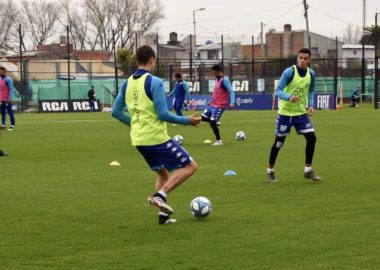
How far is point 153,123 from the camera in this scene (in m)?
8.35

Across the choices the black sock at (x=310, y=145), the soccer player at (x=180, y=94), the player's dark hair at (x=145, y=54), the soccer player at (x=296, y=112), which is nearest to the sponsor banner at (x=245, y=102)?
the soccer player at (x=180, y=94)

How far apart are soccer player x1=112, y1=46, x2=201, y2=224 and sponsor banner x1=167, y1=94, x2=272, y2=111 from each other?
123 feet

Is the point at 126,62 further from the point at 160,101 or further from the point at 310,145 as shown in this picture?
the point at 160,101

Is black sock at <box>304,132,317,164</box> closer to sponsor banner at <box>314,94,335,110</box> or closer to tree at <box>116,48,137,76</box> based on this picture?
sponsor banner at <box>314,94,335,110</box>

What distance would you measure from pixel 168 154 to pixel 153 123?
0.37m

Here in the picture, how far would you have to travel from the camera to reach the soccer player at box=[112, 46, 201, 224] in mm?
8203

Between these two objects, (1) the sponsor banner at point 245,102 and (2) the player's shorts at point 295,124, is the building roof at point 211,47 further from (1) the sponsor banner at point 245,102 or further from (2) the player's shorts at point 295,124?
(2) the player's shorts at point 295,124

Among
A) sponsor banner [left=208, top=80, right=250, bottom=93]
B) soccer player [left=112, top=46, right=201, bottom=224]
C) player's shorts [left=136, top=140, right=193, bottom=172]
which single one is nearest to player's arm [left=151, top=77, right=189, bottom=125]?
soccer player [left=112, top=46, right=201, bottom=224]

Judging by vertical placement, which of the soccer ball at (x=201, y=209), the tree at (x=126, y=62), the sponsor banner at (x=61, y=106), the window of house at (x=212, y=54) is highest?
the window of house at (x=212, y=54)

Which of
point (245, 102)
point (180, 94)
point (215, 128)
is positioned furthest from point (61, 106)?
point (215, 128)

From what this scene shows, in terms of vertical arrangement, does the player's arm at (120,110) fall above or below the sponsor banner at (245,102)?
above

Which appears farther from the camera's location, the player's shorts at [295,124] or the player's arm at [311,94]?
the player's arm at [311,94]

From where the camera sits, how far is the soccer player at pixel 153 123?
26.9 ft

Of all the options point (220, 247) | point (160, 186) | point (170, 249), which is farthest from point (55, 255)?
point (160, 186)
